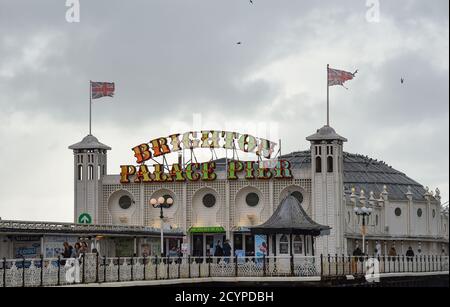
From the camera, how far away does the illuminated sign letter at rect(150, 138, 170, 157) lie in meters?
94.8

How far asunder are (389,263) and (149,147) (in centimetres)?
2440

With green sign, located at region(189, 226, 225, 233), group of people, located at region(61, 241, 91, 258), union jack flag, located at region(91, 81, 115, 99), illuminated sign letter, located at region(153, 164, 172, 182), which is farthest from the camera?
illuminated sign letter, located at region(153, 164, 172, 182)

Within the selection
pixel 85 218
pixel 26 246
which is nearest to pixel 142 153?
pixel 85 218

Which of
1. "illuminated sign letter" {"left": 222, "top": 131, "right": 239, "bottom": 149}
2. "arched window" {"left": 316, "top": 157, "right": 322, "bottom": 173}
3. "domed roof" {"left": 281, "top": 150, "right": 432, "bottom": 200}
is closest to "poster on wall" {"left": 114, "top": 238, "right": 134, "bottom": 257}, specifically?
"illuminated sign letter" {"left": 222, "top": 131, "right": 239, "bottom": 149}

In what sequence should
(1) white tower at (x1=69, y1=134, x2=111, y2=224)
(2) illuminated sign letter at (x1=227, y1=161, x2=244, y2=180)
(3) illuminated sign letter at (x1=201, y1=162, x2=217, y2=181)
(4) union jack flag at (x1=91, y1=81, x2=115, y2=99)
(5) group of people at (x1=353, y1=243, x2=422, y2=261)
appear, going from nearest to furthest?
1. (5) group of people at (x1=353, y1=243, x2=422, y2=261)
2. (2) illuminated sign letter at (x1=227, y1=161, x2=244, y2=180)
3. (3) illuminated sign letter at (x1=201, y1=162, x2=217, y2=181)
4. (4) union jack flag at (x1=91, y1=81, x2=115, y2=99)
5. (1) white tower at (x1=69, y1=134, x2=111, y2=224)

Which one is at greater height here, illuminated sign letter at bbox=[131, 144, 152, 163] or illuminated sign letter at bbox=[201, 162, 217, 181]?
illuminated sign letter at bbox=[131, 144, 152, 163]

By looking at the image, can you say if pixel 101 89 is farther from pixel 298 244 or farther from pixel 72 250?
pixel 298 244

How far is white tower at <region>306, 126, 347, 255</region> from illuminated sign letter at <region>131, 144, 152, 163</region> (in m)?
13.2

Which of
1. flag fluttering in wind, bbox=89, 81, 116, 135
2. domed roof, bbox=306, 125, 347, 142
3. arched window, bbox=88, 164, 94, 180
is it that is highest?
flag fluttering in wind, bbox=89, 81, 116, 135

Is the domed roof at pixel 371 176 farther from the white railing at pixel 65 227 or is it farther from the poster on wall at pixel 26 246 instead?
the poster on wall at pixel 26 246

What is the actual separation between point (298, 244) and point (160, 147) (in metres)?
25.7

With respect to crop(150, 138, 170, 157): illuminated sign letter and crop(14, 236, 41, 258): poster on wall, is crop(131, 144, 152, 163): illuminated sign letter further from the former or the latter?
crop(14, 236, 41, 258): poster on wall

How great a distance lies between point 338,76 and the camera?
89562 mm

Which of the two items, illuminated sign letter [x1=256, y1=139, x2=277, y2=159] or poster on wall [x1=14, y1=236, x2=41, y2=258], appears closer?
poster on wall [x1=14, y1=236, x2=41, y2=258]
